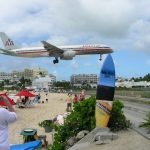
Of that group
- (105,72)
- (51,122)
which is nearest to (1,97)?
(105,72)

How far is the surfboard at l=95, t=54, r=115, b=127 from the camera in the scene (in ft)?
41.2

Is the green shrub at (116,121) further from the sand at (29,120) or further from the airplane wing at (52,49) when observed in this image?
the airplane wing at (52,49)

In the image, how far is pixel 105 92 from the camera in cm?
1298

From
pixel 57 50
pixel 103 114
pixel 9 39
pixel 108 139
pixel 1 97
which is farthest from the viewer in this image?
pixel 9 39

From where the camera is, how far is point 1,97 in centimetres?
686

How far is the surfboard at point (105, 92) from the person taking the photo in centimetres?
1257

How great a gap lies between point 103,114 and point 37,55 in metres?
62.0

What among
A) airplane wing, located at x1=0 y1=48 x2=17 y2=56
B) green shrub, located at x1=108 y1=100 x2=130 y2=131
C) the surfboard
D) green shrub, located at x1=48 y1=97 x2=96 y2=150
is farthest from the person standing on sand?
airplane wing, located at x1=0 y1=48 x2=17 y2=56

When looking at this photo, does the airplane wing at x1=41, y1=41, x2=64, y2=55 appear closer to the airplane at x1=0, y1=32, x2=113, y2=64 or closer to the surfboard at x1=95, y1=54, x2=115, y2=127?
the airplane at x1=0, y1=32, x2=113, y2=64

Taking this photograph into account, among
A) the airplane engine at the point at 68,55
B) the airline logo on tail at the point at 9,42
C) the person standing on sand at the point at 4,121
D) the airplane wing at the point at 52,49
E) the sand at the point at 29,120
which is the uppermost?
the airline logo on tail at the point at 9,42

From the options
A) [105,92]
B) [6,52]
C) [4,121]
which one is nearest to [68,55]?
[6,52]

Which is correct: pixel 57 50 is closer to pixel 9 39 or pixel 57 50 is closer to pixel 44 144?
pixel 9 39

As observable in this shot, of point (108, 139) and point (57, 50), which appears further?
point (57, 50)

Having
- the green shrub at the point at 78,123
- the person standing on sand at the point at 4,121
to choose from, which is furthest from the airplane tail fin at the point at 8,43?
the person standing on sand at the point at 4,121
